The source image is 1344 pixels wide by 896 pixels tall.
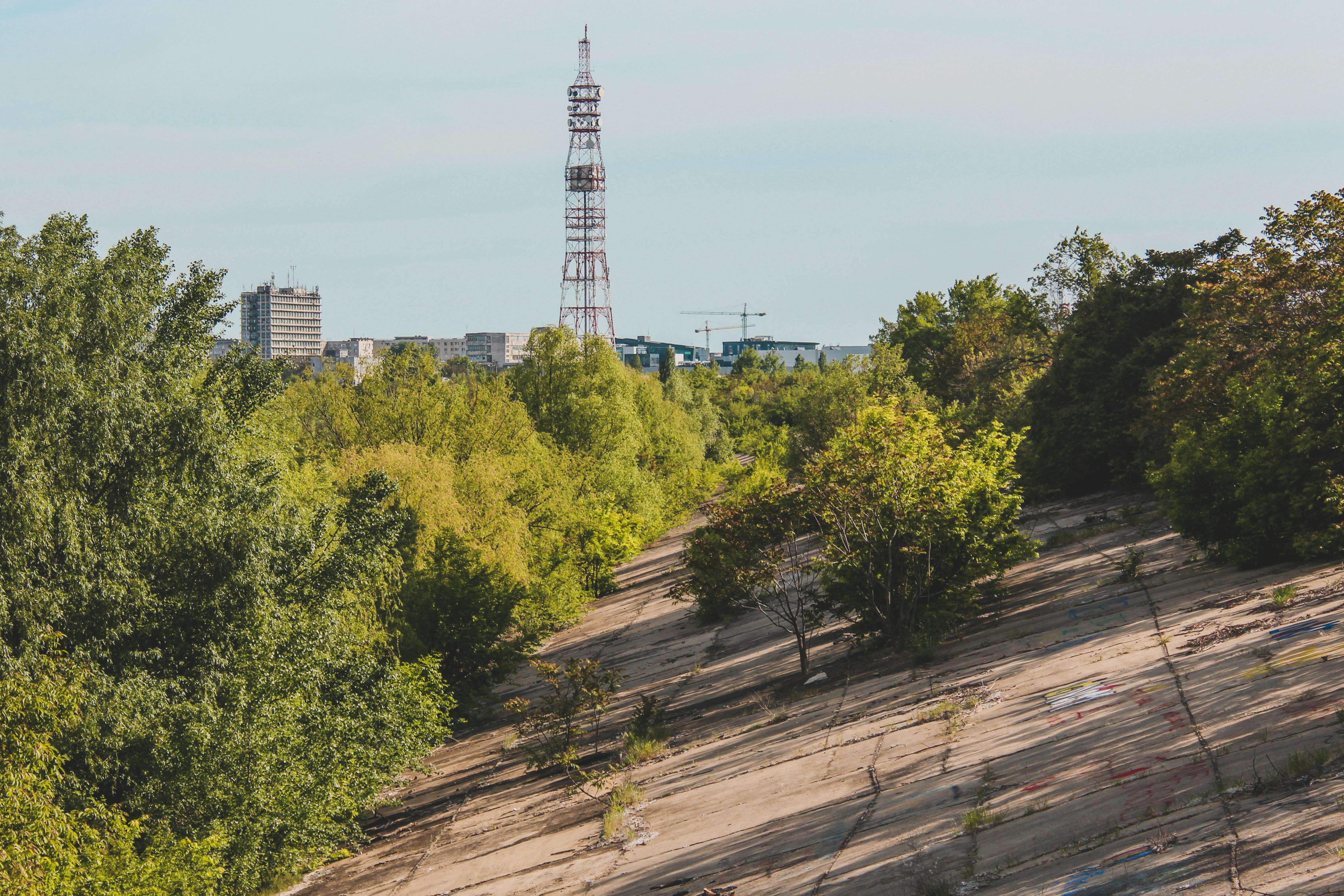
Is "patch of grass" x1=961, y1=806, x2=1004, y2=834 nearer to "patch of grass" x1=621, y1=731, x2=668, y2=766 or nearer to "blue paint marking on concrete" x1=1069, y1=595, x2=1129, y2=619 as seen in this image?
"patch of grass" x1=621, y1=731, x2=668, y2=766

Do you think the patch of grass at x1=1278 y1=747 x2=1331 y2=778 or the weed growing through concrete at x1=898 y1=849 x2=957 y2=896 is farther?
the weed growing through concrete at x1=898 y1=849 x2=957 y2=896

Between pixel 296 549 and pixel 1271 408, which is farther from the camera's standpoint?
pixel 296 549

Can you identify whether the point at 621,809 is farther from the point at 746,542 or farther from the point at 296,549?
the point at 296,549

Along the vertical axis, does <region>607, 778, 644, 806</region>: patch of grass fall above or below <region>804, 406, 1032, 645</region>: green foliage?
below

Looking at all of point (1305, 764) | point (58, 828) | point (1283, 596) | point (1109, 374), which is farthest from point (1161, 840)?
point (1109, 374)

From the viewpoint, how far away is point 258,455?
2389 cm

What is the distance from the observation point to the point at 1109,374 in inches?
1454

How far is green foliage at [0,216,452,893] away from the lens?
58.1 ft

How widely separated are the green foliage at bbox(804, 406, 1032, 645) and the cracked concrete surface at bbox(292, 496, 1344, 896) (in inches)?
36.6

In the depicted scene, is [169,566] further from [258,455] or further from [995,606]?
[995,606]

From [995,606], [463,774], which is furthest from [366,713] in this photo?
[995,606]

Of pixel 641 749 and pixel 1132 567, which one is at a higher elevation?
pixel 1132 567

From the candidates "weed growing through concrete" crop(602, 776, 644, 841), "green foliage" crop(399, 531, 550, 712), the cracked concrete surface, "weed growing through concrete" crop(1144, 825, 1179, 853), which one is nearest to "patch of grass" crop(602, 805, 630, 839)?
"weed growing through concrete" crop(602, 776, 644, 841)

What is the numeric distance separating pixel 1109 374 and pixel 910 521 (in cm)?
1929
